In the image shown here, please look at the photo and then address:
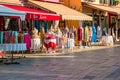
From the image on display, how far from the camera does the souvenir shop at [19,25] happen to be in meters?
17.6

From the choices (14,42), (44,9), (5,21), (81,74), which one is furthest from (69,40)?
(81,74)

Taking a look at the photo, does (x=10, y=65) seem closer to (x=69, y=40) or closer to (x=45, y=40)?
(x=45, y=40)

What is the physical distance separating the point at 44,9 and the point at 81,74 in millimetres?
12315

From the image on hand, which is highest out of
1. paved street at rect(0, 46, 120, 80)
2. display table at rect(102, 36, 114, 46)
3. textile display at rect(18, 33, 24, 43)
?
textile display at rect(18, 33, 24, 43)

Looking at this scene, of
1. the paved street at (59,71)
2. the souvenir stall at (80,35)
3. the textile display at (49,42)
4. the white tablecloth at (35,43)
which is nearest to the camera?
the paved street at (59,71)

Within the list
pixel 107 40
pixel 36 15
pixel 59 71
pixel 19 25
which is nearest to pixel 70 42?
pixel 19 25

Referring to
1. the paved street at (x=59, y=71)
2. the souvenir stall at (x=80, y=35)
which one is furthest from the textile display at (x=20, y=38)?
the souvenir stall at (x=80, y=35)

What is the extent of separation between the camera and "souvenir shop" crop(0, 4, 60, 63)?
17.6 m

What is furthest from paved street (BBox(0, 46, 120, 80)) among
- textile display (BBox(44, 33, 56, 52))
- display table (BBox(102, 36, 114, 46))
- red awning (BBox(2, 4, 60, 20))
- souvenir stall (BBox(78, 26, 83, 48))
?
display table (BBox(102, 36, 114, 46))

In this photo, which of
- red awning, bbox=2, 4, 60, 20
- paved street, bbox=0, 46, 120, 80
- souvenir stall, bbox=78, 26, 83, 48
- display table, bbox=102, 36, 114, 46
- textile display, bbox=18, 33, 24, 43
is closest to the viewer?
paved street, bbox=0, 46, 120, 80

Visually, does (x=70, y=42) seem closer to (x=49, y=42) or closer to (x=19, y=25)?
(x=49, y=42)

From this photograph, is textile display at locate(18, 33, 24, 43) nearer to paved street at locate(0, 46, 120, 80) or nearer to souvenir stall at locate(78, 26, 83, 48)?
paved street at locate(0, 46, 120, 80)

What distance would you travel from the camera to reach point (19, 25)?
2617cm

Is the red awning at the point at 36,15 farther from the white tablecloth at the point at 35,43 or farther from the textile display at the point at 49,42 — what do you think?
the white tablecloth at the point at 35,43
